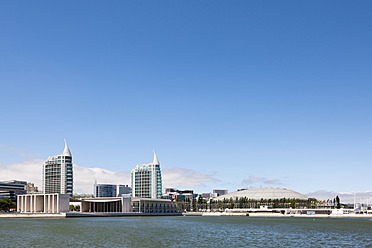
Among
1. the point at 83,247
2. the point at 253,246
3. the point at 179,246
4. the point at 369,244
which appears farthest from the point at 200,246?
the point at 369,244

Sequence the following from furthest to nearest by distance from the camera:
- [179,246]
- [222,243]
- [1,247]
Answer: [222,243]
[179,246]
[1,247]

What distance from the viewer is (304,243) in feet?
268

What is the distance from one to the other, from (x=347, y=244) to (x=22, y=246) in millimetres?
56187

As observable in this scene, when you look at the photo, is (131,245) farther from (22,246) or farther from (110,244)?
(22,246)

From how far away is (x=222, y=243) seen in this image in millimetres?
81125

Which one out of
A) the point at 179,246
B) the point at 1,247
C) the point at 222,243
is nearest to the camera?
the point at 1,247

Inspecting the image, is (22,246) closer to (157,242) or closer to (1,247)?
(1,247)

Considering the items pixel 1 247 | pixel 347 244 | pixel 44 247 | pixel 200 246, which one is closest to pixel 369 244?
pixel 347 244

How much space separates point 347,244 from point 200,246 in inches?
1056

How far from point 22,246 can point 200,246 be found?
96.4 feet

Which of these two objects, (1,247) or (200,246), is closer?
(1,247)

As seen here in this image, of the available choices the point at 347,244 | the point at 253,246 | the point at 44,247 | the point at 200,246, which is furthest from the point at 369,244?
the point at 44,247

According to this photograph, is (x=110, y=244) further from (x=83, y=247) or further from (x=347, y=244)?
(x=347, y=244)

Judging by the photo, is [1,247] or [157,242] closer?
[1,247]
